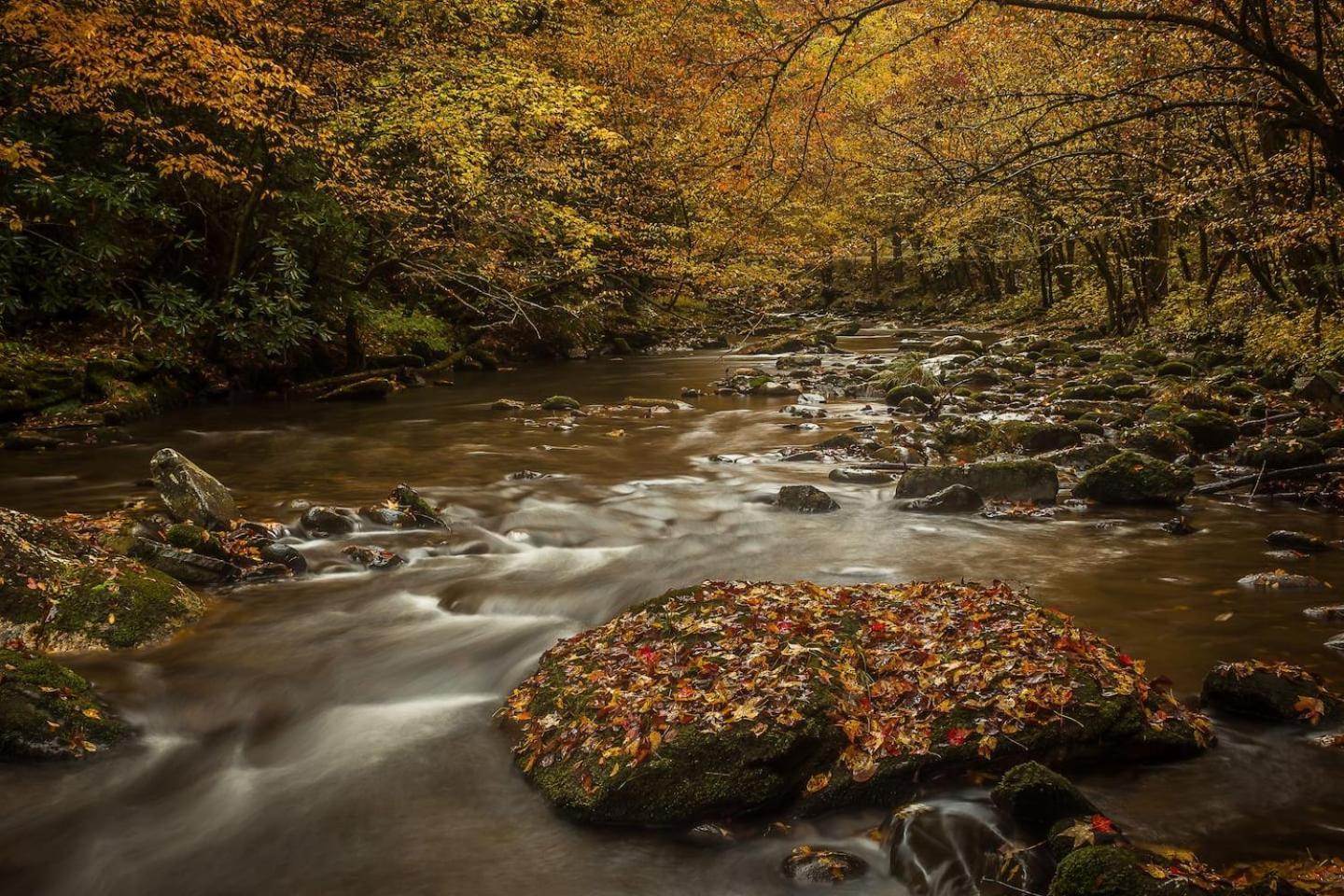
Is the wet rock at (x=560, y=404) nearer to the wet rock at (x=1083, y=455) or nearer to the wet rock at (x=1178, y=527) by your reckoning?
the wet rock at (x=1083, y=455)

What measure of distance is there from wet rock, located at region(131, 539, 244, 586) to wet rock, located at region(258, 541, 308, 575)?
0.40 metres

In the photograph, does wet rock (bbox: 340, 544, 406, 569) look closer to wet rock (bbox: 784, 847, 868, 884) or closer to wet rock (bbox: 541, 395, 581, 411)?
wet rock (bbox: 784, 847, 868, 884)

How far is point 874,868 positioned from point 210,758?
371 cm

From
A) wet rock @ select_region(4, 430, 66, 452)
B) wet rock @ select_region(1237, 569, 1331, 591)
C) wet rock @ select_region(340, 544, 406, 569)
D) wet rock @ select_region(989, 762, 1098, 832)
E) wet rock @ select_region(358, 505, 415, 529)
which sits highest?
wet rock @ select_region(4, 430, 66, 452)

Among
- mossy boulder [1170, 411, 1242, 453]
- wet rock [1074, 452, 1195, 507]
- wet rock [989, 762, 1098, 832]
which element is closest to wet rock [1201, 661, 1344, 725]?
wet rock [989, 762, 1098, 832]

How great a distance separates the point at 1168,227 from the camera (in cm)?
2159

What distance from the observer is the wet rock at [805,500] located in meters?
9.88

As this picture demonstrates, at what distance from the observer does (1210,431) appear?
1109cm

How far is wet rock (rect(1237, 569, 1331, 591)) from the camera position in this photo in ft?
21.5

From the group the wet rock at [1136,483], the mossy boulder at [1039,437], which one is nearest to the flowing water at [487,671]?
the wet rock at [1136,483]

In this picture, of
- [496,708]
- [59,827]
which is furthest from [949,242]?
[59,827]

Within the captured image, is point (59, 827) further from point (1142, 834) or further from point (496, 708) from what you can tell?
point (1142, 834)

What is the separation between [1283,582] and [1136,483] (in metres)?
2.60

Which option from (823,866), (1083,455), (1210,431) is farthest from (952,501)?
(823,866)
